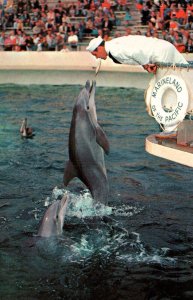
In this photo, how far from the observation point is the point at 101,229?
340 inches

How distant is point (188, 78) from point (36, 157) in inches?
216

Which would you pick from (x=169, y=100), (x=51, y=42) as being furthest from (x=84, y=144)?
(x=51, y=42)

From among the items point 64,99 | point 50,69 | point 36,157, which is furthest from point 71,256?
point 50,69

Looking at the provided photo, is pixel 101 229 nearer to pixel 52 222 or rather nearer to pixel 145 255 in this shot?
pixel 52 222

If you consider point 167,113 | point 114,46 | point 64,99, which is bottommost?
point 64,99

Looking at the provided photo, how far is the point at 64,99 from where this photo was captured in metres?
21.5

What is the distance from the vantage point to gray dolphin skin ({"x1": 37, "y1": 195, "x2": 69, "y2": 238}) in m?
7.86

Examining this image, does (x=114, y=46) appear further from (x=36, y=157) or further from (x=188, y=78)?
(x=36, y=157)

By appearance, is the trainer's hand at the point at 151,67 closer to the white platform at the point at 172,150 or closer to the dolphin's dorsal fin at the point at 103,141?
the white platform at the point at 172,150

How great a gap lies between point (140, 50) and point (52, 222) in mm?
2720

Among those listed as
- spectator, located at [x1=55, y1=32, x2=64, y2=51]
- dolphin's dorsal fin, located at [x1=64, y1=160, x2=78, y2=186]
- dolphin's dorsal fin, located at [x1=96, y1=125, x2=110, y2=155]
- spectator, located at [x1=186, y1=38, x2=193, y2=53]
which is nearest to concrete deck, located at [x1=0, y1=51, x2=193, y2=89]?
spectator, located at [x1=55, y1=32, x2=64, y2=51]

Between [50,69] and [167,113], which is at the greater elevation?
[167,113]

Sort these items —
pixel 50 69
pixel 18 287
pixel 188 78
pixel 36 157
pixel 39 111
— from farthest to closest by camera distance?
pixel 50 69
pixel 39 111
pixel 36 157
pixel 188 78
pixel 18 287

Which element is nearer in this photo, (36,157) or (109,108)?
(36,157)
